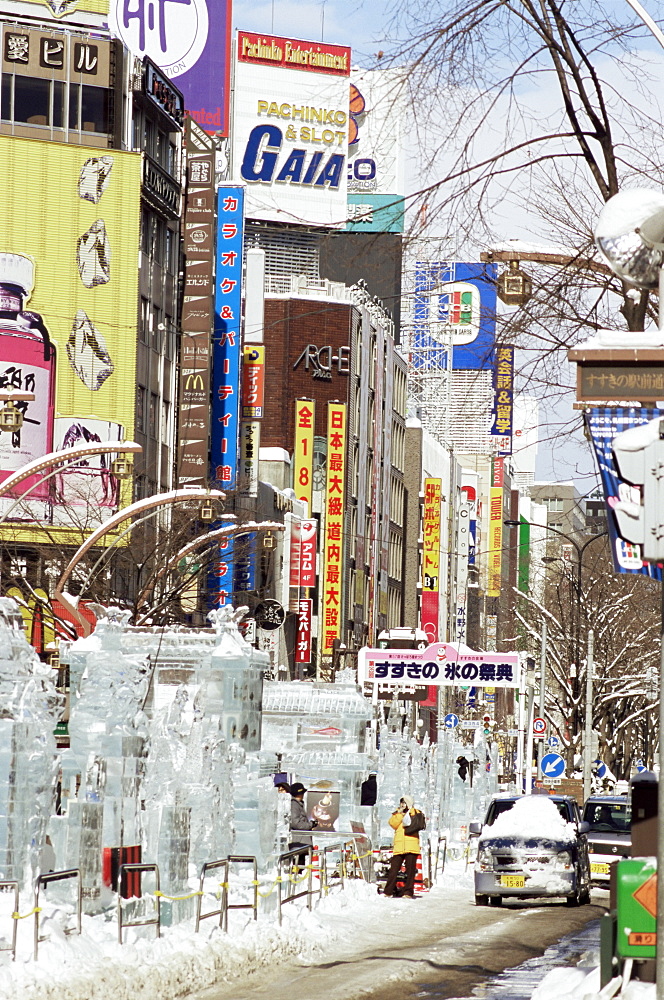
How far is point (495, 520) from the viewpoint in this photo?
149 m

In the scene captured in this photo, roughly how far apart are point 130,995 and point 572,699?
173 feet

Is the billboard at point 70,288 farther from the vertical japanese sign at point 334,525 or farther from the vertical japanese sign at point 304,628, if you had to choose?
the vertical japanese sign at point 334,525

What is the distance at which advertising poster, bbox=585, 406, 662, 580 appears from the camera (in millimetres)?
11219

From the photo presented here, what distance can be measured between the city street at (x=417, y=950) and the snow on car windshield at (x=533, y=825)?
1.08 m

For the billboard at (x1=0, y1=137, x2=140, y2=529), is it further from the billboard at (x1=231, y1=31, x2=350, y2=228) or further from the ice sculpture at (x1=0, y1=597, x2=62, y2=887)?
the billboard at (x1=231, y1=31, x2=350, y2=228)

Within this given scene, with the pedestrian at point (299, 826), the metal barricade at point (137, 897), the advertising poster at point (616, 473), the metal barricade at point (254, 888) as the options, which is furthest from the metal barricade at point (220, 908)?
the advertising poster at point (616, 473)

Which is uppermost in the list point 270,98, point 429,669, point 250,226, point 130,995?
point 270,98

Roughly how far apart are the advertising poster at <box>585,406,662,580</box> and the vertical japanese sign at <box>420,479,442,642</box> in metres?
97.0

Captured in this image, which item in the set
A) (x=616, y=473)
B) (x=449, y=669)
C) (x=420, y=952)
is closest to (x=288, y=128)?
(x=449, y=669)

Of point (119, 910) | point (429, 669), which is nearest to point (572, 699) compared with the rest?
point (429, 669)

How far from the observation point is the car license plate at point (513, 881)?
27.1m

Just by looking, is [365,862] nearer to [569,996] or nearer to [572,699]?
[569,996]

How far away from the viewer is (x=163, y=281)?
65875mm

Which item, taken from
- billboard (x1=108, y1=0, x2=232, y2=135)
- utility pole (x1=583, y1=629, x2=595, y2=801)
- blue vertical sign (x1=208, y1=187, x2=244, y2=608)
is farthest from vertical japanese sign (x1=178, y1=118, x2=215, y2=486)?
billboard (x1=108, y1=0, x2=232, y2=135)
